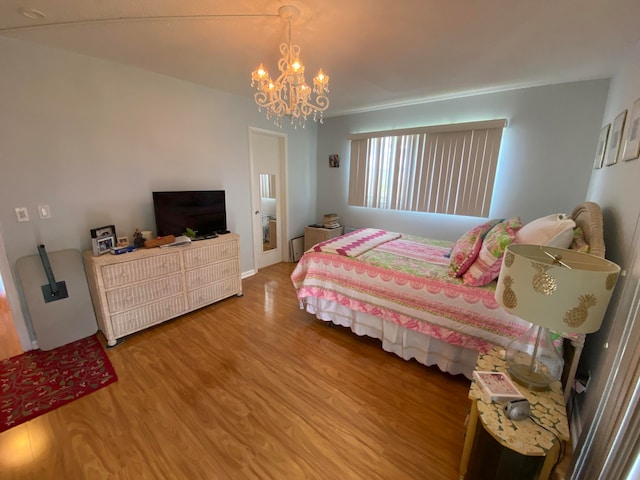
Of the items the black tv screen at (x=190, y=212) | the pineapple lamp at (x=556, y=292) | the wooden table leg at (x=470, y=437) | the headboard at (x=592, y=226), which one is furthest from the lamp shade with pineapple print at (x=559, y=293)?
the black tv screen at (x=190, y=212)

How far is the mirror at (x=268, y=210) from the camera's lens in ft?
13.7

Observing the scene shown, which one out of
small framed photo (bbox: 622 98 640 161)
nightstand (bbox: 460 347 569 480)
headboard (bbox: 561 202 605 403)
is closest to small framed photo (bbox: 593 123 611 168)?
small framed photo (bbox: 622 98 640 161)

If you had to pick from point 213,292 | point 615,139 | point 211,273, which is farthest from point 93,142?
point 615,139

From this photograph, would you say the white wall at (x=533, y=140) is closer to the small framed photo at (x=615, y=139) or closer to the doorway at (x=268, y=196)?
the small framed photo at (x=615, y=139)

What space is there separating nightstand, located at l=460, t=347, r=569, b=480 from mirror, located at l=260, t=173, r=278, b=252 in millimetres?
3642

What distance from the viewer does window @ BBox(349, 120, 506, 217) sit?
3256mm

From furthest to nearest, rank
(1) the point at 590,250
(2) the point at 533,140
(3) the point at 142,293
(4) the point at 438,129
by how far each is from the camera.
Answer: (4) the point at 438,129
(2) the point at 533,140
(3) the point at 142,293
(1) the point at 590,250

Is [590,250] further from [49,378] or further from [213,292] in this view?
[49,378]

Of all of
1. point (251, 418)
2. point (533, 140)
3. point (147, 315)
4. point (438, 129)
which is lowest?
point (251, 418)

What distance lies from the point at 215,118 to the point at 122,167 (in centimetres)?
122

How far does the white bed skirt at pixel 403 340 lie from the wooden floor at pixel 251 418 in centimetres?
10

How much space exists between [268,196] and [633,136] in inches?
151

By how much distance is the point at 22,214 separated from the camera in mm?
2148

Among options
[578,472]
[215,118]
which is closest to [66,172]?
[215,118]
